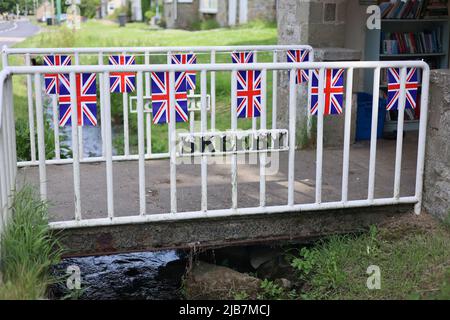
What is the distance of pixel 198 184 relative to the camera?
18.8 ft

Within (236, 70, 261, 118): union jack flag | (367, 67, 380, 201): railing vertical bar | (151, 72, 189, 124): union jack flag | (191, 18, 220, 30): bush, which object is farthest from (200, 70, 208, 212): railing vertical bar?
(191, 18, 220, 30): bush

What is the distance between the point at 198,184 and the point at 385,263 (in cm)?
173

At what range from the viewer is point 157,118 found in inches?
183

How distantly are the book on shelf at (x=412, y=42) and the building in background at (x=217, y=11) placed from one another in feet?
54.3

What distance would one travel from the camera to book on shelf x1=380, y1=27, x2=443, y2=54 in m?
8.40

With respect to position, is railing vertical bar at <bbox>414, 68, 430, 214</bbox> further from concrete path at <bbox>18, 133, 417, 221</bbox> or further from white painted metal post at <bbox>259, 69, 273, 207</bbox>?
white painted metal post at <bbox>259, 69, 273, 207</bbox>

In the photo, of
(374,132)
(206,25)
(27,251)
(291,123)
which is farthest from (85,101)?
(206,25)

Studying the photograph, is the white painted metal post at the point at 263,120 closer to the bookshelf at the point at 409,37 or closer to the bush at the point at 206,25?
the bookshelf at the point at 409,37

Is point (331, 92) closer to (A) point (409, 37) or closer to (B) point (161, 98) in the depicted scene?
(B) point (161, 98)

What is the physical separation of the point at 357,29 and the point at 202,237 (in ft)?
13.1

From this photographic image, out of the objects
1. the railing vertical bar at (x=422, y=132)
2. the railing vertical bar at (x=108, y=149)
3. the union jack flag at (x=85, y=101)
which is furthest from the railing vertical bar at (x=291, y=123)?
the union jack flag at (x=85, y=101)

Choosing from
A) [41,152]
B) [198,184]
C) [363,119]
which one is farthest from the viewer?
[363,119]
